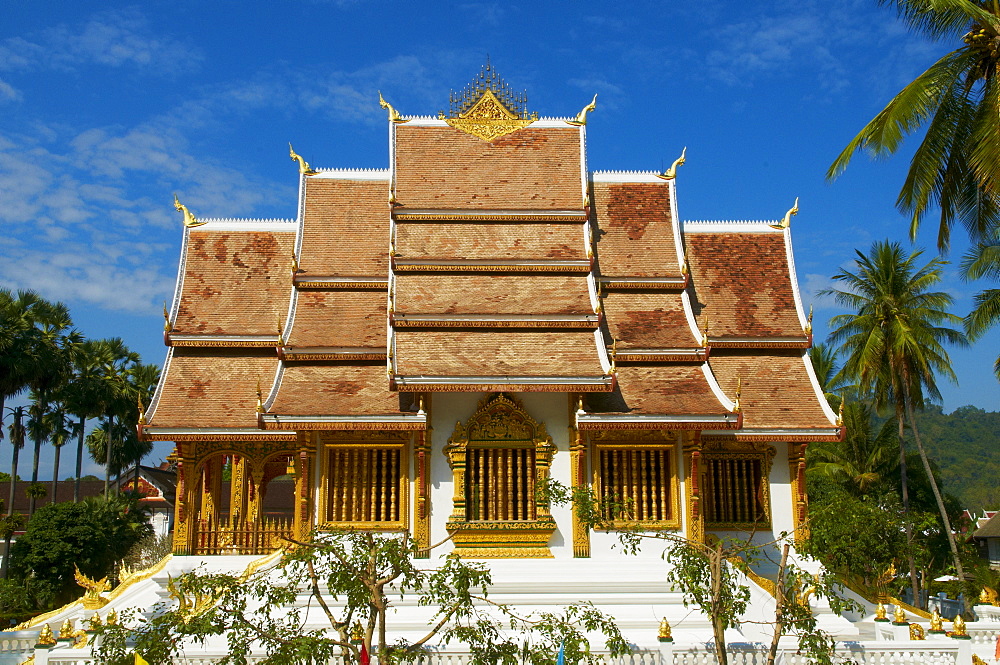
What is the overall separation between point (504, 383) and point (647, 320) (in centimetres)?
404

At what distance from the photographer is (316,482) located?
1617 cm

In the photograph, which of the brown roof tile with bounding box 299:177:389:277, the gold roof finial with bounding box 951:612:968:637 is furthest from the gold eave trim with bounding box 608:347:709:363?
the gold roof finial with bounding box 951:612:968:637

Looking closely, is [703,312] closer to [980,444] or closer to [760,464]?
[760,464]

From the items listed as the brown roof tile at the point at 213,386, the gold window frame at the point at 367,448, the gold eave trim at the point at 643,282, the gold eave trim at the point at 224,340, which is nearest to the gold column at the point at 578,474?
the gold window frame at the point at 367,448

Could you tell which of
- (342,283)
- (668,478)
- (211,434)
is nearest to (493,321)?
(342,283)

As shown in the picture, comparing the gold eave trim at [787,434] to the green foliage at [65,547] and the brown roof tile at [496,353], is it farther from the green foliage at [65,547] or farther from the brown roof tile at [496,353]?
the green foliage at [65,547]

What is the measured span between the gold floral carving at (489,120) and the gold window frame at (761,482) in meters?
7.96

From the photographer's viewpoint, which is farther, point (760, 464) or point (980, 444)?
point (980, 444)

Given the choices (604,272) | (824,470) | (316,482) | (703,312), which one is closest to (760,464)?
(703,312)

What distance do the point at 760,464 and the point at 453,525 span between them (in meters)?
6.27

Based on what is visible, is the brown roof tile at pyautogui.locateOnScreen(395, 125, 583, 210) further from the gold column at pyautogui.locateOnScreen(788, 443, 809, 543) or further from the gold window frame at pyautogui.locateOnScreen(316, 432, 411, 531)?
the gold column at pyautogui.locateOnScreen(788, 443, 809, 543)

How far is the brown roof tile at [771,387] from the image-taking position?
57.6 feet

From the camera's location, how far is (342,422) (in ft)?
51.2

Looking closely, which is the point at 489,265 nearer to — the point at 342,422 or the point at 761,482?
the point at 342,422
